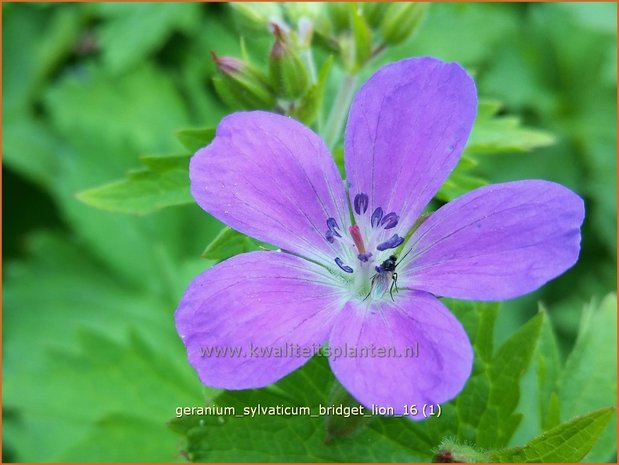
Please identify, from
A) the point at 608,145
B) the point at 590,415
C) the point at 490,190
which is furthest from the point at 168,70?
the point at 590,415

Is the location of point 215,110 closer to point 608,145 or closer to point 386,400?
point 608,145

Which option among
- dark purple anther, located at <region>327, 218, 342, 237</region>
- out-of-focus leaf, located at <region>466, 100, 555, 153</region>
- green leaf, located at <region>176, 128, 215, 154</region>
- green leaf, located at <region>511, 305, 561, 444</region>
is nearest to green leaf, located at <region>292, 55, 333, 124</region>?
green leaf, located at <region>176, 128, 215, 154</region>

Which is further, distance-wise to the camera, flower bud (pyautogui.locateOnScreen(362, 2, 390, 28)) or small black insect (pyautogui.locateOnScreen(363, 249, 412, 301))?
flower bud (pyautogui.locateOnScreen(362, 2, 390, 28))

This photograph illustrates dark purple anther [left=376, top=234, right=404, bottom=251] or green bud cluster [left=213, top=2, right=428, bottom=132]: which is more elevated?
green bud cluster [left=213, top=2, right=428, bottom=132]

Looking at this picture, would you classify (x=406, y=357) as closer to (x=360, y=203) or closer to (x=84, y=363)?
(x=360, y=203)

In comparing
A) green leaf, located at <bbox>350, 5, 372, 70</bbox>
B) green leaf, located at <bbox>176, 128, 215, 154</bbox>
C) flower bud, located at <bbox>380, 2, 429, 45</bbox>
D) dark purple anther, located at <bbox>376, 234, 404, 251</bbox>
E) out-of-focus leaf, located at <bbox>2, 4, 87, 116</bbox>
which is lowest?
dark purple anther, located at <bbox>376, 234, 404, 251</bbox>

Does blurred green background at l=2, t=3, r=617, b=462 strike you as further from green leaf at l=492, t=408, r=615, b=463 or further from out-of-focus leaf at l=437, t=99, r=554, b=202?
green leaf at l=492, t=408, r=615, b=463

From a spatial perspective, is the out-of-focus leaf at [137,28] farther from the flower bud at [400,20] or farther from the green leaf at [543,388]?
the green leaf at [543,388]
